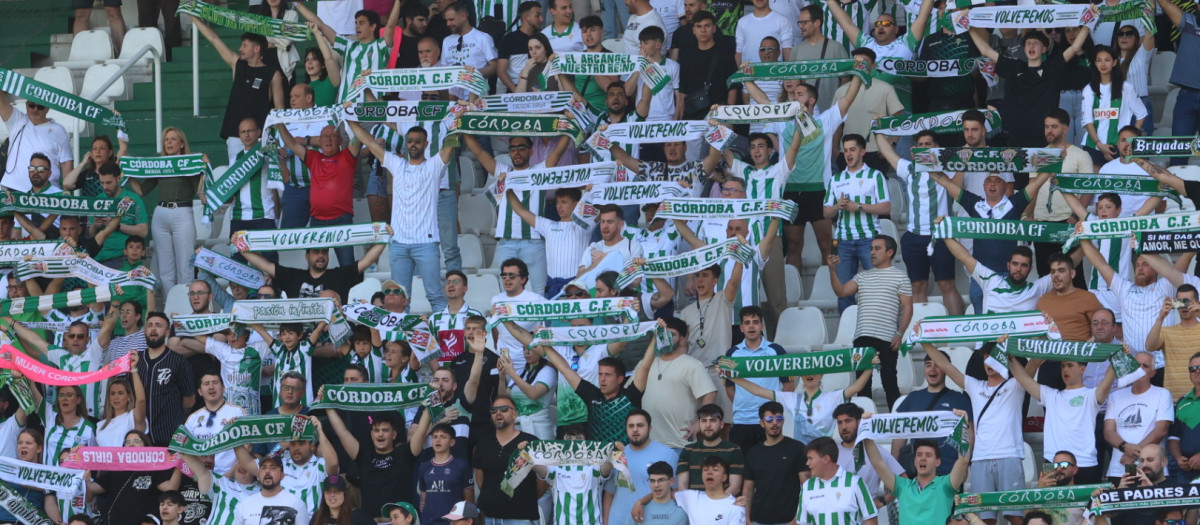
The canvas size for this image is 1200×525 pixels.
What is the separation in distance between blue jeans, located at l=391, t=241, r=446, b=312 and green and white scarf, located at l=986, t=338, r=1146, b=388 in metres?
4.53

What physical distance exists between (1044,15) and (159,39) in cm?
838

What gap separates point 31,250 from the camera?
1585cm

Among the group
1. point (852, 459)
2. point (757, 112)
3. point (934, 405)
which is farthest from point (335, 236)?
point (934, 405)

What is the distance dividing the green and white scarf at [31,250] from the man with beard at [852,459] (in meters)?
6.22

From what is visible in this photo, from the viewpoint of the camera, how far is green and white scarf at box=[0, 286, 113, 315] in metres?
15.4

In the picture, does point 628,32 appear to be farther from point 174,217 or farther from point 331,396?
point 331,396

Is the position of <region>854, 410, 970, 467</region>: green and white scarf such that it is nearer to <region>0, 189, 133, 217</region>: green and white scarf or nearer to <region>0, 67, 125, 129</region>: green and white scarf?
<region>0, 189, 133, 217</region>: green and white scarf

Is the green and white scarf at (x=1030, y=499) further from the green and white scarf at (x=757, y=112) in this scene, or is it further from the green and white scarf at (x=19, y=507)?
the green and white scarf at (x=19, y=507)

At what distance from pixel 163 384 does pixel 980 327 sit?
5.74 metres

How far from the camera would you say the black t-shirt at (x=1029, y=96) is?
15.8 m

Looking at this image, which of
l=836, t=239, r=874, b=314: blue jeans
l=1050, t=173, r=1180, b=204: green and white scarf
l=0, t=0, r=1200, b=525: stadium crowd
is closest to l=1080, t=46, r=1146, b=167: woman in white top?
l=0, t=0, r=1200, b=525: stadium crowd

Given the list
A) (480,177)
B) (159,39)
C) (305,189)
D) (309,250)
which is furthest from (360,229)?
(159,39)

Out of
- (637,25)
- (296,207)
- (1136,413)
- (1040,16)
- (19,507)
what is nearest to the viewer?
(1136,413)

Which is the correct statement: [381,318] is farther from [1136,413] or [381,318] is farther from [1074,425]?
[1136,413]
